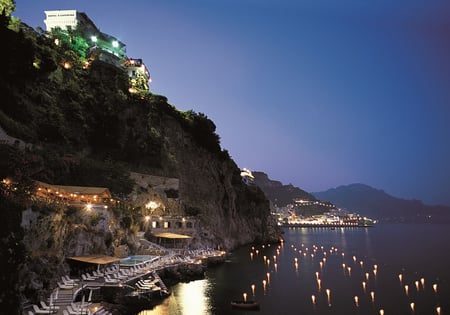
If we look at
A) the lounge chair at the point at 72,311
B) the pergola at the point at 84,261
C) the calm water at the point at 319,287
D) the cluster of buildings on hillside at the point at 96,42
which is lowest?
the calm water at the point at 319,287

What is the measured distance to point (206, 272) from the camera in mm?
44531

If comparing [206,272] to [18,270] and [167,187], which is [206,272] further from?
[18,270]

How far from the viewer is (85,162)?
46.4 metres

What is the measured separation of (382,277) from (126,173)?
3793cm

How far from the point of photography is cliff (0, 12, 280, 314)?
22953mm

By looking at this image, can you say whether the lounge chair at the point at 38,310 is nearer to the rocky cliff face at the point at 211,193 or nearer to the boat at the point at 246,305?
the boat at the point at 246,305

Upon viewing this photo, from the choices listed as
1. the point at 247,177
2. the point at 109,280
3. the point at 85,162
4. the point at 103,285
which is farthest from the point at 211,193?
the point at 247,177

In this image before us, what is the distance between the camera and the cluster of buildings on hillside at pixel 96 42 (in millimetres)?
70312

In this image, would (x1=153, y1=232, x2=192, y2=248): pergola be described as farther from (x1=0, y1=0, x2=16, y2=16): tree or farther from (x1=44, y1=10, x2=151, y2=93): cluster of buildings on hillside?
(x1=0, y1=0, x2=16, y2=16): tree

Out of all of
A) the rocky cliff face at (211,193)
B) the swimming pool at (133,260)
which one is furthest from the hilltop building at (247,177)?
the swimming pool at (133,260)

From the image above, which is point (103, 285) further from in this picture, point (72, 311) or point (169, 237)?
point (169, 237)

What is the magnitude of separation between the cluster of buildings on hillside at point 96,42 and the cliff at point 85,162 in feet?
27.9

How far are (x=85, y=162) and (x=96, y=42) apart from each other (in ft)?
125

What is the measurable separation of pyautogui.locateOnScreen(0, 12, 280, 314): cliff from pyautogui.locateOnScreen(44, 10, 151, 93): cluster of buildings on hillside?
8512mm
